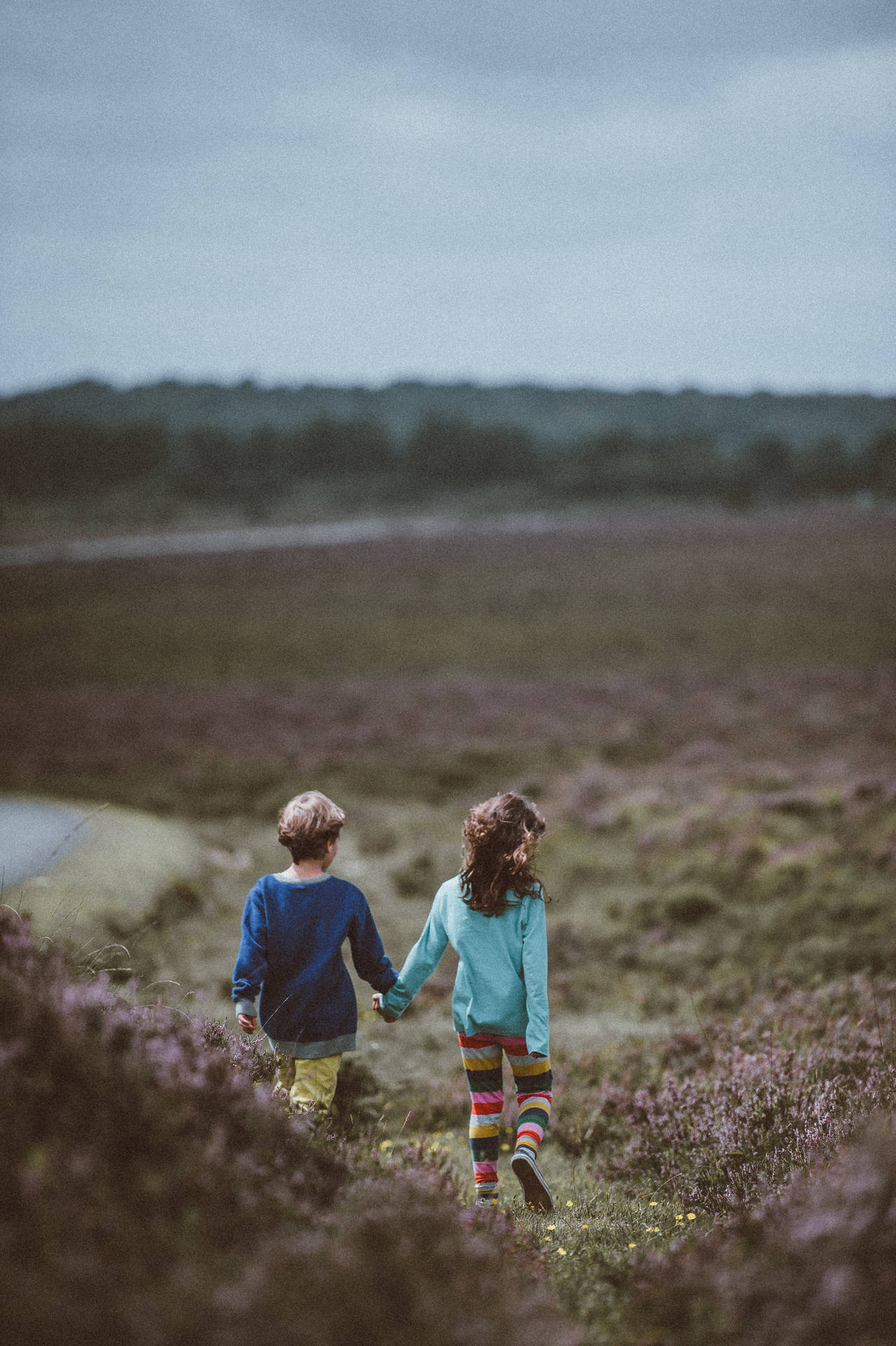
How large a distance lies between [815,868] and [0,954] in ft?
26.8

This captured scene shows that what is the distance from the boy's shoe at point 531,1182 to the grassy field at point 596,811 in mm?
108

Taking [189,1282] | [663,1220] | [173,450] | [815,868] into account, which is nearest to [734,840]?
[815,868]

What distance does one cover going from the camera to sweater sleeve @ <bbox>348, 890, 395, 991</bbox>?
4078 mm

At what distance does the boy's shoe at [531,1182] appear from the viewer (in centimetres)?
386

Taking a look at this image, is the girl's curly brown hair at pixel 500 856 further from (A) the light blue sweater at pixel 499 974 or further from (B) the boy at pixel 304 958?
(B) the boy at pixel 304 958

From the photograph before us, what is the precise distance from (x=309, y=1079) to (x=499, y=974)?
3.31 feet

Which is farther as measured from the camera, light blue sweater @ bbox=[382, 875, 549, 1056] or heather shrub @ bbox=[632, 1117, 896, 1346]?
light blue sweater @ bbox=[382, 875, 549, 1056]

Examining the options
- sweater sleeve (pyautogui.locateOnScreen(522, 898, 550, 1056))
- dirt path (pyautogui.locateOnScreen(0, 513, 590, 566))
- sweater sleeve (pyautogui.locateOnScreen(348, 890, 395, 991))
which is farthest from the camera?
dirt path (pyautogui.locateOnScreen(0, 513, 590, 566))

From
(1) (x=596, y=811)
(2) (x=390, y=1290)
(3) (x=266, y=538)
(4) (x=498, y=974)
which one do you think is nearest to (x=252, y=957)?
(4) (x=498, y=974)

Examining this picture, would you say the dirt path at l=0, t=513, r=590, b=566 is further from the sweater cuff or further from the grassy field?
the sweater cuff

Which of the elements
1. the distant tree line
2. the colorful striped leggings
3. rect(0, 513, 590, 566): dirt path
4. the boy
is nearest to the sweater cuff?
the boy

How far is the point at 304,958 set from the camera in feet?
13.0

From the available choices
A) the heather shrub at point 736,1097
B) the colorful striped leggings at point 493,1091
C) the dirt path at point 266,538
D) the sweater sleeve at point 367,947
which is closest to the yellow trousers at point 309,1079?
the sweater sleeve at point 367,947

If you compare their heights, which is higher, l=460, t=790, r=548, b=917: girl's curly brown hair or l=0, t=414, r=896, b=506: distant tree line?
l=0, t=414, r=896, b=506: distant tree line
